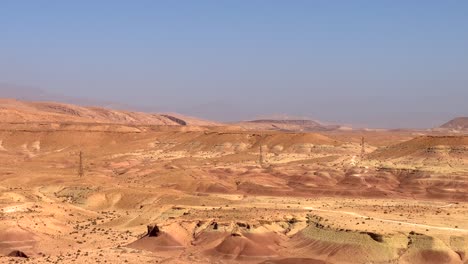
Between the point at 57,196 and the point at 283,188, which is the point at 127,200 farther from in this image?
the point at 283,188

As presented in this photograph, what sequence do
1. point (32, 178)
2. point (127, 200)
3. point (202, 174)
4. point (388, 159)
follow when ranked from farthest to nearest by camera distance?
point (388, 159)
point (202, 174)
point (32, 178)
point (127, 200)

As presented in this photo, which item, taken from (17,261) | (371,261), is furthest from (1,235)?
(371,261)

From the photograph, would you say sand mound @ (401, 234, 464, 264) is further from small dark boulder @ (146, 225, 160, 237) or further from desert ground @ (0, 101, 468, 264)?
small dark boulder @ (146, 225, 160, 237)

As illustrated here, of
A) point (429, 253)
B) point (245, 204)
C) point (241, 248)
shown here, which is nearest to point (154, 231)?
point (241, 248)

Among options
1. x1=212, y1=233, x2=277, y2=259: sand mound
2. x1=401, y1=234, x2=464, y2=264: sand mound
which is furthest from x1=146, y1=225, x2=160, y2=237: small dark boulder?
x1=401, y1=234, x2=464, y2=264: sand mound

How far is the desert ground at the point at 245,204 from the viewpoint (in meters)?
50.6

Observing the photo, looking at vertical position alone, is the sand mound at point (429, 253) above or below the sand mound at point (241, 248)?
above

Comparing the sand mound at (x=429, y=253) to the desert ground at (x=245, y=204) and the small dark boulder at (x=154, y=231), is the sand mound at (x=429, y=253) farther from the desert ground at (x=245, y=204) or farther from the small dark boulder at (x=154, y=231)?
the small dark boulder at (x=154, y=231)

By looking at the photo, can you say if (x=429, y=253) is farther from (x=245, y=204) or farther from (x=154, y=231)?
(x=245, y=204)

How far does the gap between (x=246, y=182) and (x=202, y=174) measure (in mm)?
9652

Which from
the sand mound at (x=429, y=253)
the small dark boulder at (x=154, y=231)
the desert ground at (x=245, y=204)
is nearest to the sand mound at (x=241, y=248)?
the desert ground at (x=245, y=204)

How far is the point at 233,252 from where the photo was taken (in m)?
50.9

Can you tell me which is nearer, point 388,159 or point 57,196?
point 57,196

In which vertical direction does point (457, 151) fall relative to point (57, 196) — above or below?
above
